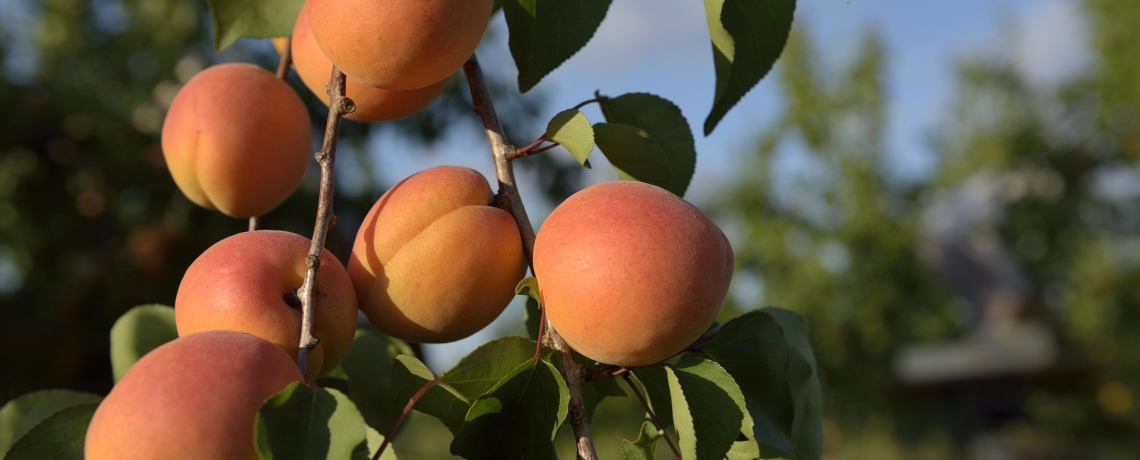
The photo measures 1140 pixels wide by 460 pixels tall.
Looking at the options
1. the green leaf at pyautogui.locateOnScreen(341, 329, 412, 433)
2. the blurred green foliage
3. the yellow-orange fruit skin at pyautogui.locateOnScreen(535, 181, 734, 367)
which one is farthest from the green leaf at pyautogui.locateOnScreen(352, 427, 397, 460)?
the blurred green foliage

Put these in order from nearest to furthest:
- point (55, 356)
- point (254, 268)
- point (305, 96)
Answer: point (254, 268)
point (305, 96)
point (55, 356)

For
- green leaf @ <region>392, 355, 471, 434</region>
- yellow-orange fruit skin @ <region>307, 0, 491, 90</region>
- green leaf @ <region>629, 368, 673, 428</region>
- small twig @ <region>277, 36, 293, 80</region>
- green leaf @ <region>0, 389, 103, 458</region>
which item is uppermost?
yellow-orange fruit skin @ <region>307, 0, 491, 90</region>

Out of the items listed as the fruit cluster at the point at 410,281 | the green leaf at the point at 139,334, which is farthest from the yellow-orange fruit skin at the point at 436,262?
the green leaf at the point at 139,334

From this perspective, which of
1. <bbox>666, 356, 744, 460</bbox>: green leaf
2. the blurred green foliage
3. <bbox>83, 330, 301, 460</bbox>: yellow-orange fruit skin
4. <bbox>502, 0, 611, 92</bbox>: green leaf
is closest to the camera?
<bbox>83, 330, 301, 460</bbox>: yellow-orange fruit skin

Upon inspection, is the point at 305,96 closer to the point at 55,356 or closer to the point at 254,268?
the point at 55,356

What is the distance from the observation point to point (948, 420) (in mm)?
7066

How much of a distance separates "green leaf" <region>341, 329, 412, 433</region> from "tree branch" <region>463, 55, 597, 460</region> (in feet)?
0.54

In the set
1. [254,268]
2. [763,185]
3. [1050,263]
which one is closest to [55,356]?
[254,268]

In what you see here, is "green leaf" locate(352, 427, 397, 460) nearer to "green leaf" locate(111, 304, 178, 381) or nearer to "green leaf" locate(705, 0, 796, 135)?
"green leaf" locate(111, 304, 178, 381)

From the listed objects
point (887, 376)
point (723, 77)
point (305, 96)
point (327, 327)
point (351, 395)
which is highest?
point (723, 77)

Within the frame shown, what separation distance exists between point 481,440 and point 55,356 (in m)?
2.27

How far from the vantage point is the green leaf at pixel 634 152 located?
19.8 inches

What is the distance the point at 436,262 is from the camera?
0.44m

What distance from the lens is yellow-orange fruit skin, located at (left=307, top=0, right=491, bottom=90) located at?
416 mm
